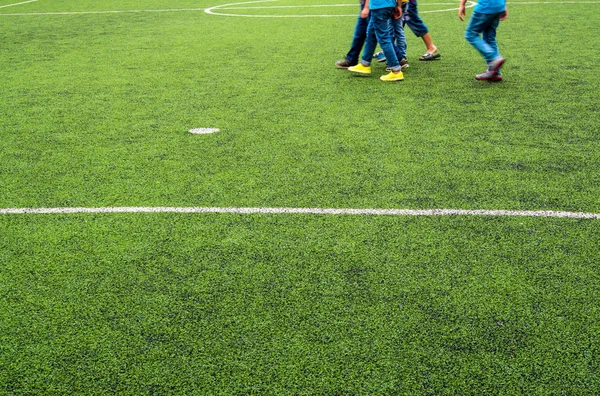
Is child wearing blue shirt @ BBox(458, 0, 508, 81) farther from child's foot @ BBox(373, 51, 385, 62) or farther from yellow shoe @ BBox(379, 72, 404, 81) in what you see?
child's foot @ BBox(373, 51, 385, 62)

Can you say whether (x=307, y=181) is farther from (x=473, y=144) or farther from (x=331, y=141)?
(x=473, y=144)

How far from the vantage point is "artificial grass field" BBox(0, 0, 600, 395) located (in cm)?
258

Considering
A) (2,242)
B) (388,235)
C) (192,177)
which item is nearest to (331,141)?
(192,177)

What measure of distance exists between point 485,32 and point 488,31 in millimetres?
35

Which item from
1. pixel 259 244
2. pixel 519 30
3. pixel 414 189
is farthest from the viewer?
pixel 519 30

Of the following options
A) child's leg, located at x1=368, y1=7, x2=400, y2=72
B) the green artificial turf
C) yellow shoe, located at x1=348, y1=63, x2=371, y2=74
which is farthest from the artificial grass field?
child's leg, located at x1=368, y1=7, x2=400, y2=72

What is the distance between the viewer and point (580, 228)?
11.8ft

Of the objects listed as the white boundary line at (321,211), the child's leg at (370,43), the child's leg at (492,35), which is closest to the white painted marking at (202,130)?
the white boundary line at (321,211)

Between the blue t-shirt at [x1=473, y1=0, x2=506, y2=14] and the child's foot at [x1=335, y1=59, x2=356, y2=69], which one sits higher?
the blue t-shirt at [x1=473, y1=0, x2=506, y2=14]

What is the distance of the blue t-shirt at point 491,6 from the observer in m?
6.67

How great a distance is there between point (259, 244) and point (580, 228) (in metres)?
1.89

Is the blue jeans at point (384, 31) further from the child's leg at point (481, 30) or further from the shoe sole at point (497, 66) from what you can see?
the shoe sole at point (497, 66)

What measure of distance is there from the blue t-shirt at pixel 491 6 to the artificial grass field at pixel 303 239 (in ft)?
2.66

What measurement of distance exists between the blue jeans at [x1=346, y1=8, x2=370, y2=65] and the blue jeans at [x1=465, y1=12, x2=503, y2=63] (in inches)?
51.7
